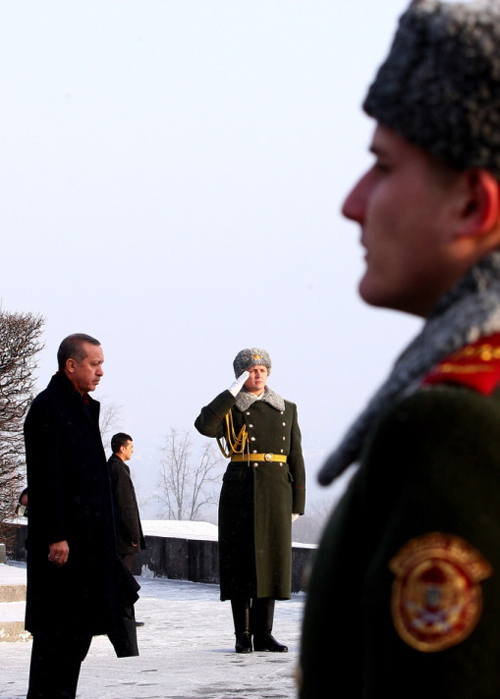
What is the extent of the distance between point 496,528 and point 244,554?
822 centimetres

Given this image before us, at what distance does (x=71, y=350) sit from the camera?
629 cm

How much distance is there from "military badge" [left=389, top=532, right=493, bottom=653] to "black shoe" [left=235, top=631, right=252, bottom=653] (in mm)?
7948

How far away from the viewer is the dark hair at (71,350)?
629 centimetres

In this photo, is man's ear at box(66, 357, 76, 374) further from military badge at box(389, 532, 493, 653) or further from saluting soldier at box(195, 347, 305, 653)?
military badge at box(389, 532, 493, 653)

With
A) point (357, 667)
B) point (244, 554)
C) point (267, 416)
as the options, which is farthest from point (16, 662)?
point (357, 667)

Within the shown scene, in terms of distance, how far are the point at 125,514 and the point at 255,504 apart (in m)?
2.47

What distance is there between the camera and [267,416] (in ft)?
30.3

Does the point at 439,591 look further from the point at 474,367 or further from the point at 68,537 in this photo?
the point at 68,537

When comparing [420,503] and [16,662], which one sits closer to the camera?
[420,503]

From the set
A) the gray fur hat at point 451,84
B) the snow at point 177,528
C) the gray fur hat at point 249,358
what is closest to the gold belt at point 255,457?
the gray fur hat at point 249,358

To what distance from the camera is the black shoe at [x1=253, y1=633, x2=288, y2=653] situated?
884 centimetres

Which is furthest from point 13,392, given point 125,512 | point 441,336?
point 441,336

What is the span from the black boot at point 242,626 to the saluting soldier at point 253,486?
0.18ft

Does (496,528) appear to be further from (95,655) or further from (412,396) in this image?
(95,655)
